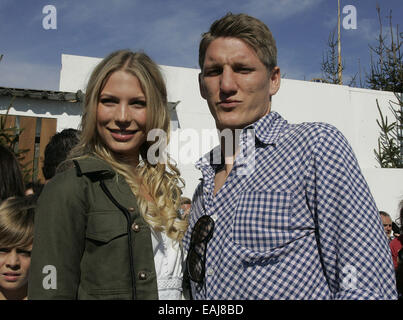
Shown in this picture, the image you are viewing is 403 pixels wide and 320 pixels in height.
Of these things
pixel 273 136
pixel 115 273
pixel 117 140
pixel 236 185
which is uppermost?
pixel 117 140

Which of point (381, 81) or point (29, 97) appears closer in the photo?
point (29, 97)

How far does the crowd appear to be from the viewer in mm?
1403

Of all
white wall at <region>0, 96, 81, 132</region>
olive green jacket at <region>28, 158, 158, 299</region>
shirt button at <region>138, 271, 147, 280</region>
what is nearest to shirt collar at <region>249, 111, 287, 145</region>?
olive green jacket at <region>28, 158, 158, 299</region>

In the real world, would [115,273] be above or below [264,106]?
below

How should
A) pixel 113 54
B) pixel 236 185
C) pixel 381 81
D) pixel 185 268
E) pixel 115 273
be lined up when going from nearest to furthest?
pixel 115 273 → pixel 236 185 → pixel 185 268 → pixel 113 54 → pixel 381 81

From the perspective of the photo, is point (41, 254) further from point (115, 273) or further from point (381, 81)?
point (381, 81)

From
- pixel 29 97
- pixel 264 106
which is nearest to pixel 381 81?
pixel 29 97

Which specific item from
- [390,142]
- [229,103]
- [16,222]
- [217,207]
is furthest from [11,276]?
[390,142]

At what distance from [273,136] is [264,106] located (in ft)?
0.71

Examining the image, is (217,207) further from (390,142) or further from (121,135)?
(390,142)

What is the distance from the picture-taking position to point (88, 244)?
1617 millimetres

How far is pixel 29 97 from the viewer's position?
8602 millimetres

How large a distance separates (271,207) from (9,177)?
2.43 metres
